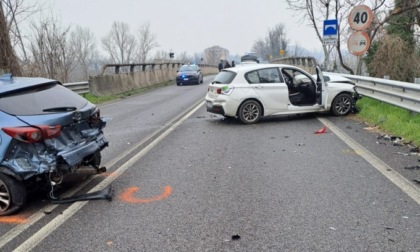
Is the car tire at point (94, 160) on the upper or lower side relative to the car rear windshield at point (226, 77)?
lower

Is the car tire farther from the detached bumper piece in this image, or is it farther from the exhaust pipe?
the detached bumper piece

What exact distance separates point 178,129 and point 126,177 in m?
4.14

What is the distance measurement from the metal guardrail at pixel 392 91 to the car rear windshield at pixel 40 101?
6590 mm

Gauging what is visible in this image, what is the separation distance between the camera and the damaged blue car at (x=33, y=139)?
A: 170 inches

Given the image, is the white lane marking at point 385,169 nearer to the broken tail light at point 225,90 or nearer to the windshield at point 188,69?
the broken tail light at point 225,90

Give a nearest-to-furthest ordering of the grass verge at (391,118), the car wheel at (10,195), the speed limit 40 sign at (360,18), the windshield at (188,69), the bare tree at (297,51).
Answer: the car wheel at (10,195) < the grass verge at (391,118) < the speed limit 40 sign at (360,18) < the windshield at (188,69) < the bare tree at (297,51)

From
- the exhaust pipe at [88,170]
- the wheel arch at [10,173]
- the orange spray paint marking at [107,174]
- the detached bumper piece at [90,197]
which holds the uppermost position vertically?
the wheel arch at [10,173]

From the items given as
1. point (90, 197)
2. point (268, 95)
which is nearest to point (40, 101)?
point (90, 197)

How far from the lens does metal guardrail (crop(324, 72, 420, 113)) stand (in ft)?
26.9

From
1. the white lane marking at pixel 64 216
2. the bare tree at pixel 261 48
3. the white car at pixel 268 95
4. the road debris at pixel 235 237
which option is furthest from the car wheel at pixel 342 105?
the bare tree at pixel 261 48

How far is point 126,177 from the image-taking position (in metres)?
5.74

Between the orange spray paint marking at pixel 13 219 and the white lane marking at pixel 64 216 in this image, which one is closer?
the white lane marking at pixel 64 216

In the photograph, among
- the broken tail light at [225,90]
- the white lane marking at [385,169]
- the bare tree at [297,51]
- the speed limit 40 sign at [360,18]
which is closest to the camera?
the white lane marking at [385,169]

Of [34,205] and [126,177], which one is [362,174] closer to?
[126,177]
